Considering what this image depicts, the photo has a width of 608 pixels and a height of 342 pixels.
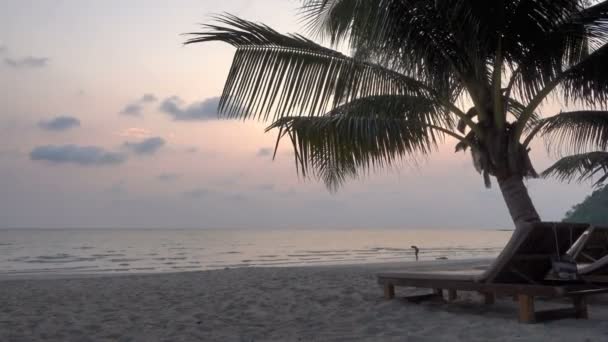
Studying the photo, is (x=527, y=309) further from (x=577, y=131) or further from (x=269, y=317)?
(x=577, y=131)

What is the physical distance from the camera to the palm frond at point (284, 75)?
5.54 meters

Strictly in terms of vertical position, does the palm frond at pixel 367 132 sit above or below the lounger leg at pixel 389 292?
above

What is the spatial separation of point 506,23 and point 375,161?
1.67 metres

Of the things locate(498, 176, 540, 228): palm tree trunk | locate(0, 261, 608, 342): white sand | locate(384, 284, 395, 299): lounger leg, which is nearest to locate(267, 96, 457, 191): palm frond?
locate(498, 176, 540, 228): palm tree trunk

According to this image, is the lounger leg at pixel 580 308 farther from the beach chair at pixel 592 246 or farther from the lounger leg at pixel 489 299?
the beach chair at pixel 592 246

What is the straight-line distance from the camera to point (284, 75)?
5637mm

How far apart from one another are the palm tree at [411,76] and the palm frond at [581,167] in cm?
436

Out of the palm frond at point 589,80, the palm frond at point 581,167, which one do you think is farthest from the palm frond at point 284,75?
the palm frond at point 581,167

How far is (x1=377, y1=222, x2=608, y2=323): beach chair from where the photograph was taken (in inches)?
168

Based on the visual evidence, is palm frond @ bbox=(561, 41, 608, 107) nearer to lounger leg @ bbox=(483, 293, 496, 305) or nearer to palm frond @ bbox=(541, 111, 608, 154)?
palm frond @ bbox=(541, 111, 608, 154)

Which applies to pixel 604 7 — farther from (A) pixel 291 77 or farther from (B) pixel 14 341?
(B) pixel 14 341

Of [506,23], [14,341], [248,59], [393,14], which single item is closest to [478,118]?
[506,23]

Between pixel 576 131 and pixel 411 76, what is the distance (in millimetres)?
2250

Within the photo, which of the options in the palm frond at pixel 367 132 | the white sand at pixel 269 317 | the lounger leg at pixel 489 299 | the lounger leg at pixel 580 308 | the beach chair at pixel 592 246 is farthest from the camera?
the beach chair at pixel 592 246
